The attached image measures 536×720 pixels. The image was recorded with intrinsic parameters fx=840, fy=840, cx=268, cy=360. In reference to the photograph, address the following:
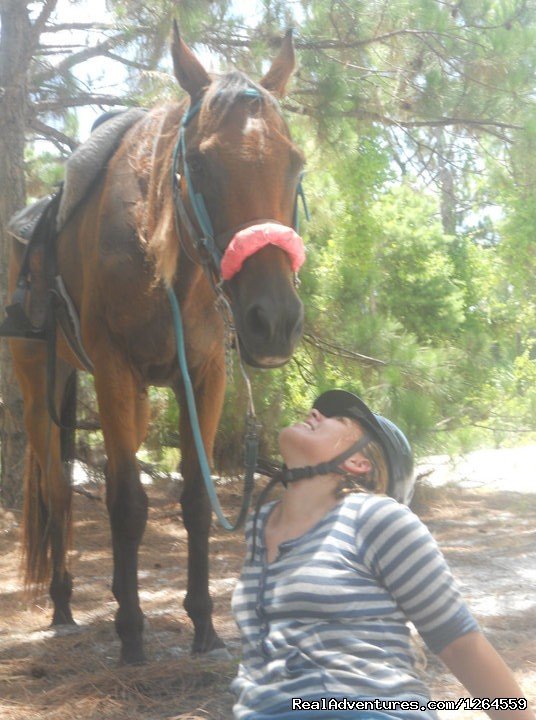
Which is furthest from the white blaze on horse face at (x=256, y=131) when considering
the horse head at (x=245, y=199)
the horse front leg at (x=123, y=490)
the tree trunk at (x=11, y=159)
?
the tree trunk at (x=11, y=159)

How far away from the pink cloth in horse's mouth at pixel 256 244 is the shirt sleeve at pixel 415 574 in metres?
0.91

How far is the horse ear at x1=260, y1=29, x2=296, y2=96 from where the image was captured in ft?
10.0

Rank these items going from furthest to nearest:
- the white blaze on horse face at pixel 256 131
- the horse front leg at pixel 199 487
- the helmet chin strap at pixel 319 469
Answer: the horse front leg at pixel 199 487
the white blaze on horse face at pixel 256 131
the helmet chin strap at pixel 319 469

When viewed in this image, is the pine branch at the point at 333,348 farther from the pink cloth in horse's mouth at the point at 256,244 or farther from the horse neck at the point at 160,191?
the pink cloth in horse's mouth at the point at 256,244

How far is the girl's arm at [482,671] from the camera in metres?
1.53

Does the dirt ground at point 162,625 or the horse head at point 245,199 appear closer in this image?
the horse head at point 245,199

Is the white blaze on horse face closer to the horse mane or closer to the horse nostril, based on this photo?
the horse mane

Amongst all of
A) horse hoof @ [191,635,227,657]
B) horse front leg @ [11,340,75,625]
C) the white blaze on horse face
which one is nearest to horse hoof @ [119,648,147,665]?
horse hoof @ [191,635,227,657]

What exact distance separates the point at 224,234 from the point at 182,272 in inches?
23.0

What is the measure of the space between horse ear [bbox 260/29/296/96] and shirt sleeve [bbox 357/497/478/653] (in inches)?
74.3

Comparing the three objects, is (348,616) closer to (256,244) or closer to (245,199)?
(256,244)

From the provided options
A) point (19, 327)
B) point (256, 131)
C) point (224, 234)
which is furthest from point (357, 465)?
point (19, 327)

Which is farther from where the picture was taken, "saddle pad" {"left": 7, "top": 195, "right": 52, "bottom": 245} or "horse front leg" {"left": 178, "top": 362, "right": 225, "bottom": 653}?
"saddle pad" {"left": 7, "top": 195, "right": 52, "bottom": 245}

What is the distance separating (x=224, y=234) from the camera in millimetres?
2525
